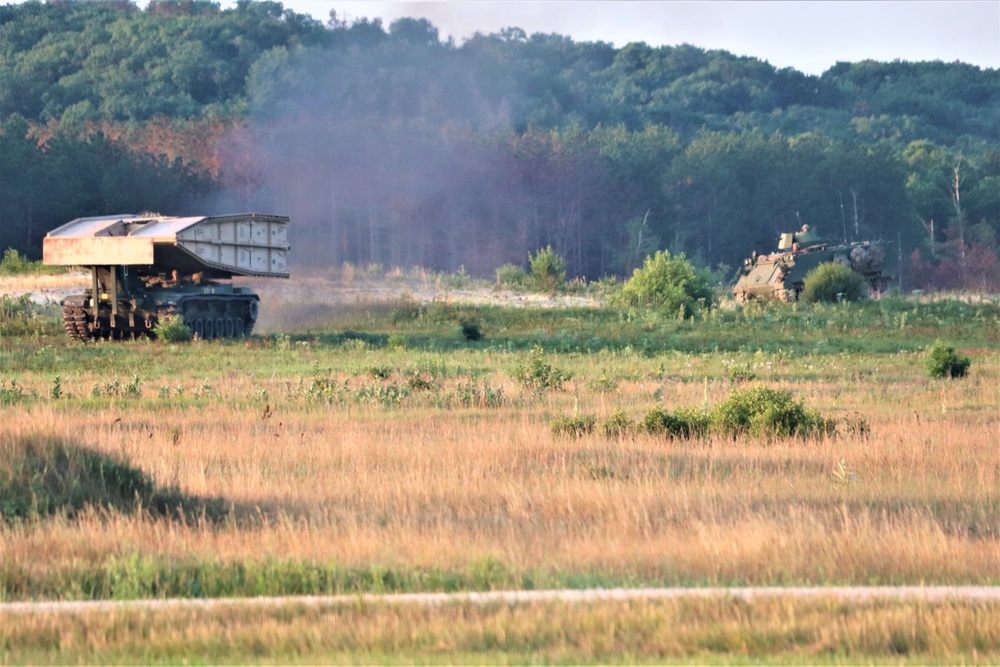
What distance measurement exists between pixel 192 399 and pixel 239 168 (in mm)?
38745

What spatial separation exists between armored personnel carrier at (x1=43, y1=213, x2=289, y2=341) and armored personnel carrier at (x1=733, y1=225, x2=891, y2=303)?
61.7 ft

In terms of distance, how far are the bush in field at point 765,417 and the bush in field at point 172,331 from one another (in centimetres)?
1652

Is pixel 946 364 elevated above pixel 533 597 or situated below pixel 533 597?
above

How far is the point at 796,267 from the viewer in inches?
1647

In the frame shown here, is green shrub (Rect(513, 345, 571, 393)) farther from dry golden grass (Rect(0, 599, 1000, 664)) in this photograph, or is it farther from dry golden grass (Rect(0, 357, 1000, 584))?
dry golden grass (Rect(0, 599, 1000, 664))

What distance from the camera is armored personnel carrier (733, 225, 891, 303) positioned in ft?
136

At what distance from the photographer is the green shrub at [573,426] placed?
12748 millimetres

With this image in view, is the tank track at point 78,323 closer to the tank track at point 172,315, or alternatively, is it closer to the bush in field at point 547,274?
the tank track at point 172,315

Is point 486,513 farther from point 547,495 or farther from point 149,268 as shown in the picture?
point 149,268

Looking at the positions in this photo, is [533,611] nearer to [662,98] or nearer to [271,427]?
[271,427]

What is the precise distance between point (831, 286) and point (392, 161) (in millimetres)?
27413

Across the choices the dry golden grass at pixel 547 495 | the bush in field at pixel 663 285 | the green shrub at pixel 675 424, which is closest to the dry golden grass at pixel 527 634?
the dry golden grass at pixel 547 495

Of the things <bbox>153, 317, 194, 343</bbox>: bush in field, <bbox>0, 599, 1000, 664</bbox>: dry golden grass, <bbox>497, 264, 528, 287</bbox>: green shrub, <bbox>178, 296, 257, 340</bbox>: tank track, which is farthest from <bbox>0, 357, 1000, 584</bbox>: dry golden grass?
<bbox>497, 264, 528, 287</bbox>: green shrub

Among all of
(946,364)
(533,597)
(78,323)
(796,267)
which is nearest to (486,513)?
(533,597)
